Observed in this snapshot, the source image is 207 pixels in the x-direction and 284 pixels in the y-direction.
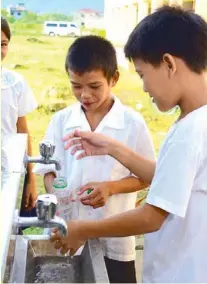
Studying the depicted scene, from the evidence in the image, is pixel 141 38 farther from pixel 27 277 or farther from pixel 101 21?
pixel 101 21

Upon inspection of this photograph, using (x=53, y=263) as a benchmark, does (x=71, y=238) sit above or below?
above

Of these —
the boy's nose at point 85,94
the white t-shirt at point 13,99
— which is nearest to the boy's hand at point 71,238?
the boy's nose at point 85,94

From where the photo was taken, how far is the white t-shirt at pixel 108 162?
151 centimetres

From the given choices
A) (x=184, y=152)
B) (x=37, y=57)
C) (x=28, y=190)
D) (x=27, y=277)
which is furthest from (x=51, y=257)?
(x=37, y=57)

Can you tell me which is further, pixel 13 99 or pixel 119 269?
pixel 13 99

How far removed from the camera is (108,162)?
5.02 feet

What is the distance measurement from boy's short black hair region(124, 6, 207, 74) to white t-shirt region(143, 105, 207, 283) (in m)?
0.12

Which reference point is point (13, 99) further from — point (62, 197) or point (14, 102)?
point (62, 197)

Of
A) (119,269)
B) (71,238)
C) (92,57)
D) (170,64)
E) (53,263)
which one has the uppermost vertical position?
(170,64)

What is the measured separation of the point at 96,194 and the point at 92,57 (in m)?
0.47

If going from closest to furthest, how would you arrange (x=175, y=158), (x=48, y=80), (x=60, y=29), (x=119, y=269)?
(x=175, y=158) → (x=119, y=269) → (x=60, y=29) → (x=48, y=80)

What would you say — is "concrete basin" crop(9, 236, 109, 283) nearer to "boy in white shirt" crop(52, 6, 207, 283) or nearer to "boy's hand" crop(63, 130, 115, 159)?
"boy in white shirt" crop(52, 6, 207, 283)

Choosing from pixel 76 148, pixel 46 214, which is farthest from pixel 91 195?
pixel 46 214

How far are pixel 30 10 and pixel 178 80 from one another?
1717 millimetres
